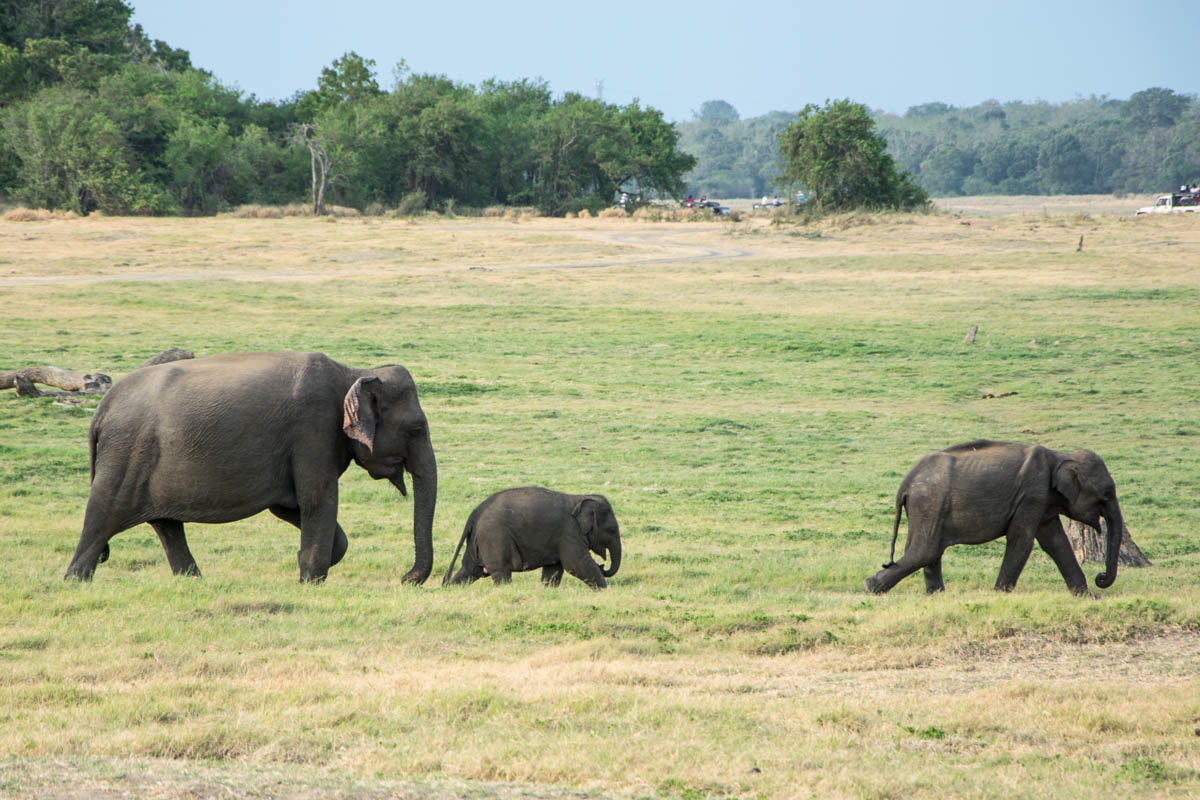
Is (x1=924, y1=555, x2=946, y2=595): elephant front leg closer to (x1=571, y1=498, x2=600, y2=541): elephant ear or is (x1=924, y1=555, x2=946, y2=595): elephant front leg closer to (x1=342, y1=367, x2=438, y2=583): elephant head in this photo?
(x1=571, y1=498, x2=600, y2=541): elephant ear

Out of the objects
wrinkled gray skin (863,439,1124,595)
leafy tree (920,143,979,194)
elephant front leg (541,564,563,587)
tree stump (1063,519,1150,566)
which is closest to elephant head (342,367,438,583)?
elephant front leg (541,564,563,587)

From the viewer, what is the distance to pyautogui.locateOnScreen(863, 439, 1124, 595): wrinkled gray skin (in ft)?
36.2

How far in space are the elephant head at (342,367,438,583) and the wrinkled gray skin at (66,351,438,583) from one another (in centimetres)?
1

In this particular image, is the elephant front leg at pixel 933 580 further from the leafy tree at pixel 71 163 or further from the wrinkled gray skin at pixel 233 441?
the leafy tree at pixel 71 163

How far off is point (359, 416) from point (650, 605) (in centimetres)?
273

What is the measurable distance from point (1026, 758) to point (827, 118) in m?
70.1

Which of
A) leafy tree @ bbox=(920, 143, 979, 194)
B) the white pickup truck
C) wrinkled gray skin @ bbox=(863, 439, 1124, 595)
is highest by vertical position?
leafy tree @ bbox=(920, 143, 979, 194)

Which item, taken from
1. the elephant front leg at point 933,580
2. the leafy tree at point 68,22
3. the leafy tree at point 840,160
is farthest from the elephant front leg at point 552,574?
the leafy tree at point 68,22

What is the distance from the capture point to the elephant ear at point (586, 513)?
38.2 feet

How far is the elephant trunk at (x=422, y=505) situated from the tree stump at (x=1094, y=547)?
20.4 ft

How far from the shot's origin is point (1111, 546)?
11.0 meters

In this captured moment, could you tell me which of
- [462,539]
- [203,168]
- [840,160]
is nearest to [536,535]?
[462,539]

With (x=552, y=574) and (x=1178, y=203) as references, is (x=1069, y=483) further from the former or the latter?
(x=1178, y=203)

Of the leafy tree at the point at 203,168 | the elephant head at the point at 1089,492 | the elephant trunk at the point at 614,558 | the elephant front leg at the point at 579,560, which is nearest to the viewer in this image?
the elephant head at the point at 1089,492
